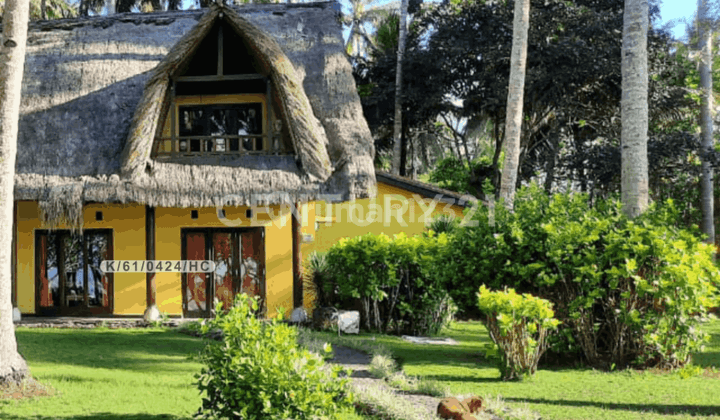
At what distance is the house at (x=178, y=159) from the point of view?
12500mm

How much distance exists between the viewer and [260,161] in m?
12.9

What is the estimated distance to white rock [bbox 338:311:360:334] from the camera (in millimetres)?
12336

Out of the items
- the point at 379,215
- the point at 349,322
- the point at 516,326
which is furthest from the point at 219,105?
the point at 516,326

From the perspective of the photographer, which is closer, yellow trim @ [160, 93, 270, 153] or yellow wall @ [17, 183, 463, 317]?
yellow wall @ [17, 183, 463, 317]

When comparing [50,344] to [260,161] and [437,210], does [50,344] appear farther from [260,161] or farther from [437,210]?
[437,210]

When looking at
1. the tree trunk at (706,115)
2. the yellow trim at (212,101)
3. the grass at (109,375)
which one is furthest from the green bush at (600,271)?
the tree trunk at (706,115)

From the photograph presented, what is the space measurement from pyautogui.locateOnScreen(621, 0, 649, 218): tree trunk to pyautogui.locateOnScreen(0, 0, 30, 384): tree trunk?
7.28 meters

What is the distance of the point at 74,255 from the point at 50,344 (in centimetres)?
418

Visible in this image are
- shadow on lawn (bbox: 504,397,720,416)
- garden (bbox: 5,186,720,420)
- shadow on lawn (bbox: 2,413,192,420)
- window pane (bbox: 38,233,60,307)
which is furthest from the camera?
window pane (bbox: 38,233,60,307)

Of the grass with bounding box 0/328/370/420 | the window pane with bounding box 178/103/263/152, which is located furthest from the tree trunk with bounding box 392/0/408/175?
the grass with bounding box 0/328/370/420

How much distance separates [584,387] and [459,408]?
98.1 inches

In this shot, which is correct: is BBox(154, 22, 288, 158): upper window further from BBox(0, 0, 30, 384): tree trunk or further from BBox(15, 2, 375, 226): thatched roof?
BBox(0, 0, 30, 384): tree trunk

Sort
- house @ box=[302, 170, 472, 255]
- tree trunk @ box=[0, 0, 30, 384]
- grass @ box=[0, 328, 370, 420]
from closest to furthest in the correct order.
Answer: grass @ box=[0, 328, 370, 420], tree trunk @ box=[0, 0, 30, 384], house @ box=[302, 170, 472, 255]

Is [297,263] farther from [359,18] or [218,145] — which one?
[359,18]
